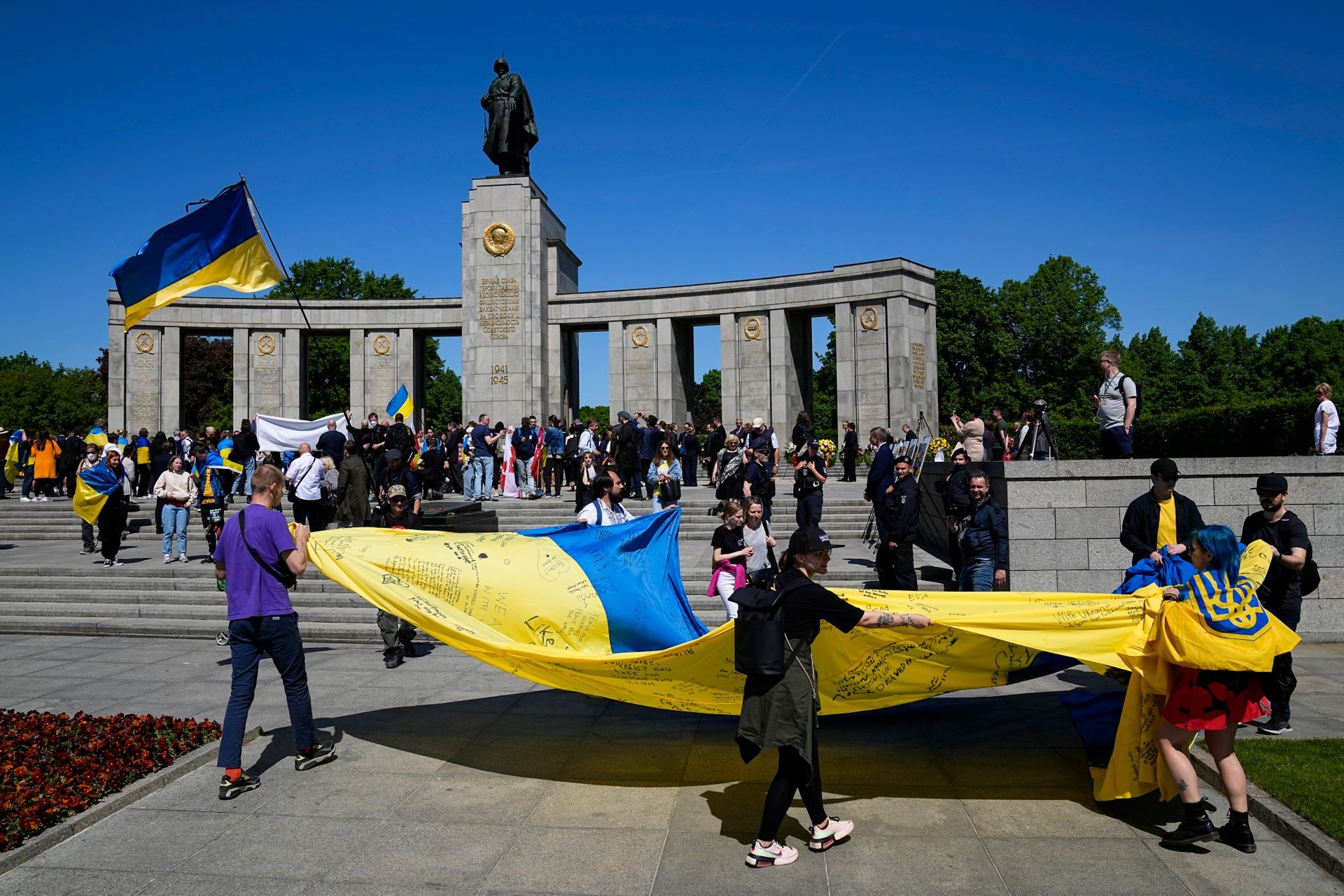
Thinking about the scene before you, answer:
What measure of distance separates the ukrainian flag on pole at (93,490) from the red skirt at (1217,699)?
15.8 meters

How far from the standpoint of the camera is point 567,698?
834 cm

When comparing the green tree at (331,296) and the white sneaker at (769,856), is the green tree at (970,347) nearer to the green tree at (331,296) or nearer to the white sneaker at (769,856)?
the green tree at (331,296)

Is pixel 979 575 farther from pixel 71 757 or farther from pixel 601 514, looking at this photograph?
pixel 71 757

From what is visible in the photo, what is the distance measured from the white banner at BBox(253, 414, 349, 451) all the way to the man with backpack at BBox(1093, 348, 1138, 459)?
16.1 meters

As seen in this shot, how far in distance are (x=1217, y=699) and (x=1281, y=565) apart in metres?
2.43

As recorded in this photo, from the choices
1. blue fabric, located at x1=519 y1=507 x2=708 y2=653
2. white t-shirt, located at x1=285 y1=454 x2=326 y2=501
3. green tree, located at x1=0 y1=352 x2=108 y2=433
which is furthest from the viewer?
green tree, located at x1=0 y1=352 x2=108 y2=433

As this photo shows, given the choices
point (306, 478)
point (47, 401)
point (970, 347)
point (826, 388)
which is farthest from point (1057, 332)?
point (47, 401)

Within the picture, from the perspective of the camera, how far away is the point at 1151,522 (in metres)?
7.62

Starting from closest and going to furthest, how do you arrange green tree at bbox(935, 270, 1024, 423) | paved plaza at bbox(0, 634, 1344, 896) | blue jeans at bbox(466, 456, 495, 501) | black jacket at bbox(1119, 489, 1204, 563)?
paved plaza at bbox(0, 634, 1344, 896) → black jacket at bbox(1119, 489, 1204, 563) → blue jeans at bbox(466, 456, 495, 501) → green tree at bbox(935, 270, 1024, 423)

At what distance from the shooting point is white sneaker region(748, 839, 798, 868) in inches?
185

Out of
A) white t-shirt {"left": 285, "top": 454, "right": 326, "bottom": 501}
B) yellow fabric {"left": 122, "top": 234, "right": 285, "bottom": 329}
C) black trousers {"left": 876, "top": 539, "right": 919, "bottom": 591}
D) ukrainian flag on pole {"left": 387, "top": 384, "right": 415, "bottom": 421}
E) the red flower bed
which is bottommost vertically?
the red flower bed

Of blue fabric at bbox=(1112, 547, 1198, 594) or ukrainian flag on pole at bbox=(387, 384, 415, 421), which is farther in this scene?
ukrainian flag on pole at bbox=(387, 384, 415, 421)

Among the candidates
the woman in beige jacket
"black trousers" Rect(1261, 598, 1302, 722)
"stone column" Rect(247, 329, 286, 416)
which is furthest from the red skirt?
"stone column" Rect(247, 329, 286, 416)

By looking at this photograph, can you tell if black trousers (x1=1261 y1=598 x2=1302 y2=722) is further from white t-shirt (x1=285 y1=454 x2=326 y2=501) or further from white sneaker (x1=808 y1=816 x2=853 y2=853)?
white t-shirt (x1=285 y1=454 x2=326 y2=501)
